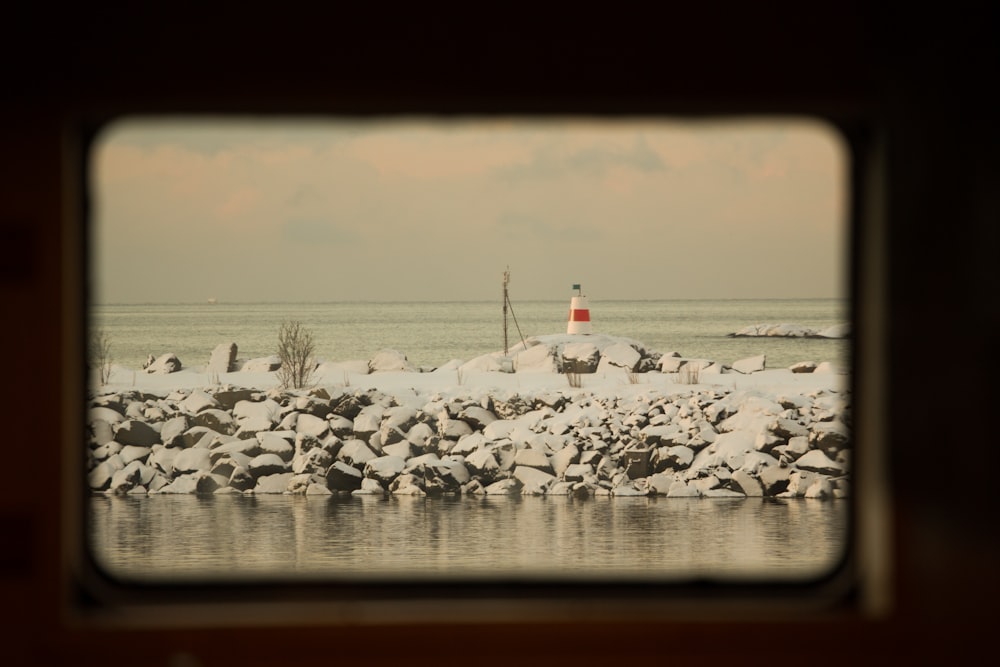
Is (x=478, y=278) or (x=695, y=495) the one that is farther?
(x=478, y=278)

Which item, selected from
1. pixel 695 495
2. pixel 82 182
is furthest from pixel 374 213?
pixel 82 182

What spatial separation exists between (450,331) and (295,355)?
7.46ft

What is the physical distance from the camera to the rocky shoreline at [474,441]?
41.8ft

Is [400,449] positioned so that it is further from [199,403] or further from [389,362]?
[199,403]

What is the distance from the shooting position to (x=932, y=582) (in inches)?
70.0

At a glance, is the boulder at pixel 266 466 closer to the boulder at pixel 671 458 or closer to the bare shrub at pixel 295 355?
the bare shrub at pixel 295 355

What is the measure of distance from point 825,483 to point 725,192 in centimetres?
406

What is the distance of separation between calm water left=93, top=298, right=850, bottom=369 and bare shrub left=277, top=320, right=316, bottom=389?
0.11m

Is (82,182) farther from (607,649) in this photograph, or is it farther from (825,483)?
(825,483)

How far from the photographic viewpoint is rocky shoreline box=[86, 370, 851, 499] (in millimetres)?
12734

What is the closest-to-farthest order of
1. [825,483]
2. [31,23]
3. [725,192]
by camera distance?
[31,23]
[825,483]
[725,192]

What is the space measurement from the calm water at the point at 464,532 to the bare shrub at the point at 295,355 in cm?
154

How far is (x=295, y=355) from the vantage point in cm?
1378

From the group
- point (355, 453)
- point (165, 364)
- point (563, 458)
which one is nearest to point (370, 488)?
point (355, 453)
